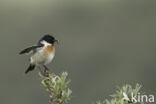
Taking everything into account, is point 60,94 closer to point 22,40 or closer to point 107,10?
point 22,40

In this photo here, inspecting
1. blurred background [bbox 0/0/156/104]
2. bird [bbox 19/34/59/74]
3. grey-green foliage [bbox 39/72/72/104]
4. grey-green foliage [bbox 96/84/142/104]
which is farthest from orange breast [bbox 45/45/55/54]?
blurred background [bbox 0/0/156/104]

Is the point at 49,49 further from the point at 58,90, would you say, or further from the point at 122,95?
the point at 122,95

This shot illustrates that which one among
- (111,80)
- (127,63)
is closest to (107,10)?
(127,63)

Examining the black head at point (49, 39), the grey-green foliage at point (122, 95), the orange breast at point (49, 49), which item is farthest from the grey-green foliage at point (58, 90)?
the orange breast at point (49, 49)

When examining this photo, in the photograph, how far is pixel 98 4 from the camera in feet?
222

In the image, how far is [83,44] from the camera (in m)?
53.1

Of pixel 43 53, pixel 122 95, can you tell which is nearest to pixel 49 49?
pixel 43 53

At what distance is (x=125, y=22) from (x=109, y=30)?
6028 millimetres

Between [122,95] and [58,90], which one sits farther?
[58,90]

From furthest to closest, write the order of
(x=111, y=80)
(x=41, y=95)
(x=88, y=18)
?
1. (x=88, y=18)
2. (x=111, y=80)
3. (x=41, y=95)

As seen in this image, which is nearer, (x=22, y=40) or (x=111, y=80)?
(x=111, y=80)

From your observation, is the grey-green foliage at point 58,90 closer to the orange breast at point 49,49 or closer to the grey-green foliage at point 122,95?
the grey-green foliage at point 122,95

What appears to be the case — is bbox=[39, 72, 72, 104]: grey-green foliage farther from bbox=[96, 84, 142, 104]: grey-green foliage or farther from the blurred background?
the blurred background

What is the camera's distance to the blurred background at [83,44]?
4344 cm
